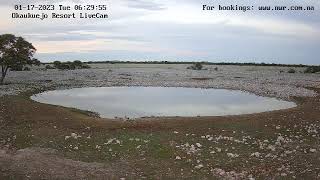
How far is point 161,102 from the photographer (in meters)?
44.8

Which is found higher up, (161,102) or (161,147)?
(161,102)

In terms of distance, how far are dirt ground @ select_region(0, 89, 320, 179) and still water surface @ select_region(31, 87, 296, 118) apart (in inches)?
299

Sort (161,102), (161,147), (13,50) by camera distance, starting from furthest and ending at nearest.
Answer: (13,50) → (161,102) → (161,147)

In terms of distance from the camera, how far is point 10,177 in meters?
18.3

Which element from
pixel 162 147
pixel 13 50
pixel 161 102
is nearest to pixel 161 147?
pixel 162 147

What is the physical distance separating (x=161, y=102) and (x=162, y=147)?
22.4m

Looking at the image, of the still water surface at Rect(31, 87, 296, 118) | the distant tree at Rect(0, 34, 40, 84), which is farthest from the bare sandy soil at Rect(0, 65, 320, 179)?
the distant tree at Rect(0, 34, 40, 84)

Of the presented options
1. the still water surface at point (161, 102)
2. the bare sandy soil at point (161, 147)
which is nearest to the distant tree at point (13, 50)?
the still water surface at point (161, 102)

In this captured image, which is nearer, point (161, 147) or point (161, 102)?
point (161, 147)

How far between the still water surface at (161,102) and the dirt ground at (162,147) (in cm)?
760

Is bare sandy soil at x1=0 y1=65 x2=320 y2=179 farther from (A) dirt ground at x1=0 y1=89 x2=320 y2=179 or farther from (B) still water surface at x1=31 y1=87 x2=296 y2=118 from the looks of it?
(B) still water surface at x1=31 y1=87 x2=296 y2=118

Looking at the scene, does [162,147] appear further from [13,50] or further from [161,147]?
[13,50]

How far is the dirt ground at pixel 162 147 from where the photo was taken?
19.0 m

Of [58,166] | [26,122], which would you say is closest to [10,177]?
[58,166]
